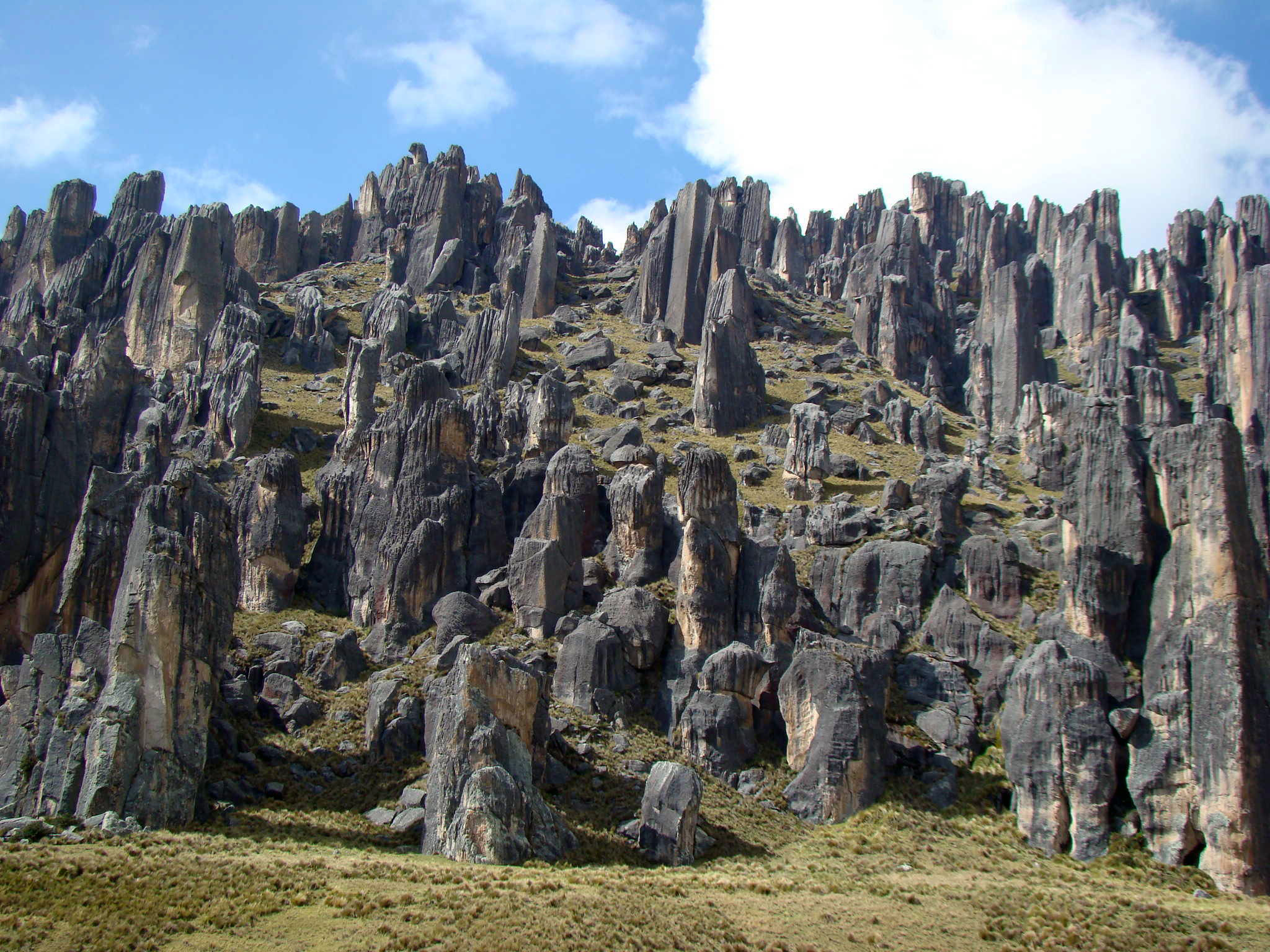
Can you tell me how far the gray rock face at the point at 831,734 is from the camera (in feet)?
167

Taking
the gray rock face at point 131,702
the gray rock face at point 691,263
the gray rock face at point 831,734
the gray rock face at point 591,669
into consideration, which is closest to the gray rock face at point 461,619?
the gray rock face at point 591,669

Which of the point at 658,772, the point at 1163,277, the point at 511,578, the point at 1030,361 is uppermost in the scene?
the point at 1163,277

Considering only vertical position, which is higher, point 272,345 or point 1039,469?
point 272,345

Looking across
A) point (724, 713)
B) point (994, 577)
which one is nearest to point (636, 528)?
point (724, 713)

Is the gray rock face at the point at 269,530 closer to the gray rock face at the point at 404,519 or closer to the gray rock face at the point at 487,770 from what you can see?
the gray rock face at the point at 404,519

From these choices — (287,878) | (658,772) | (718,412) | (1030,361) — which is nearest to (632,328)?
(718,412)

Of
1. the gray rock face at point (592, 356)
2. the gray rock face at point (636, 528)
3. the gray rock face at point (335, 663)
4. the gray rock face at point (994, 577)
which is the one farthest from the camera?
the gray rock face at point (592, 356)

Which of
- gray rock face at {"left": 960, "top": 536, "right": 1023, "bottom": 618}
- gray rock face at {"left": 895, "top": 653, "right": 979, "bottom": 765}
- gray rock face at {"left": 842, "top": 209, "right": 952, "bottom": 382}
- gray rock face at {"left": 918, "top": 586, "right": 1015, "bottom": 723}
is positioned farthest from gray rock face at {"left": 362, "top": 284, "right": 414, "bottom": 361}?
gray rock face at {"left": 895, "top": 653, "right": 979, "bottom": 765}

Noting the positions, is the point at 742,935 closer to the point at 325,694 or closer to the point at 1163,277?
the point at 325,694

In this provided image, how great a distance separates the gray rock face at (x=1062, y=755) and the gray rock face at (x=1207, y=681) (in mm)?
1588

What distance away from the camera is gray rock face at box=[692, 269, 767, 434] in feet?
330

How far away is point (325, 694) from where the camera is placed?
55125 millimetres

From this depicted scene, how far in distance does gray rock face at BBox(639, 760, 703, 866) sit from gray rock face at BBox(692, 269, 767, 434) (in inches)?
2224

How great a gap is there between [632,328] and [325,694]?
265 feet
